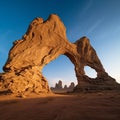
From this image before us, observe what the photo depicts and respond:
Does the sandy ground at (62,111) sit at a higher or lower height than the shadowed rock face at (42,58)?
lower

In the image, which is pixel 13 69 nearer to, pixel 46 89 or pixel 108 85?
pixel 46 89

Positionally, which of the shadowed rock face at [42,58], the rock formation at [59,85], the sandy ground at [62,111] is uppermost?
the rock formation at [59,85]

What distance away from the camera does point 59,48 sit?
72.1ft

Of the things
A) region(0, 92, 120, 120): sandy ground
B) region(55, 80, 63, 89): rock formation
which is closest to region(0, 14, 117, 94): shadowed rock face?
region(0, 92, 120, 120): sandy ground

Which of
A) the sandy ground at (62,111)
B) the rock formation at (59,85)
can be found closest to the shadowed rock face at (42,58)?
the sandy ground at (62,111)

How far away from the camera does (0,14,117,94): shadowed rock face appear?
13812mm

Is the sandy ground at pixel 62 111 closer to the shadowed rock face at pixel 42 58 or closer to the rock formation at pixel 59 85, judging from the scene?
the shadowed rock face at pixel 42 58

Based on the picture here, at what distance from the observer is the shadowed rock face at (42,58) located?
13.8 meters

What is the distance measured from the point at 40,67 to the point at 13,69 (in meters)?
3.37

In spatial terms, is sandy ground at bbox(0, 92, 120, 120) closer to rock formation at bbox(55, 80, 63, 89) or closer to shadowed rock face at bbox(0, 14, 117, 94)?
shadowed rock face at bbox(0, 14, 117, 94)

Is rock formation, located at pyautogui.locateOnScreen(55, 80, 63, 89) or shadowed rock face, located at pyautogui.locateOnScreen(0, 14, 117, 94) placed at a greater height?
rock formation, located at pyautogui.locateOnScreen(55, 80, 63, 89)

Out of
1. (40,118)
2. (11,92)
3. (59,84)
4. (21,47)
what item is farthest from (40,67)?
(59,84)

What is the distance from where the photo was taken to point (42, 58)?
1925 cm

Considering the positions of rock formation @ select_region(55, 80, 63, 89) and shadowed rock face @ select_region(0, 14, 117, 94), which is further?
rock formation @ select_region(55, 80, 63, 89)
